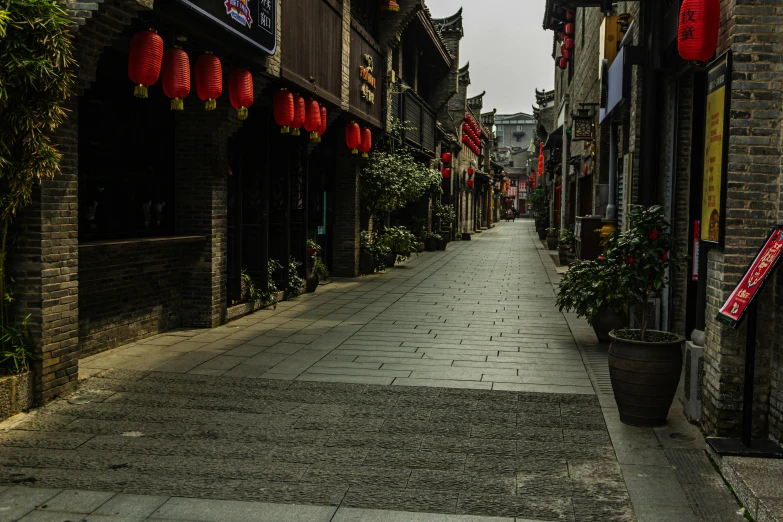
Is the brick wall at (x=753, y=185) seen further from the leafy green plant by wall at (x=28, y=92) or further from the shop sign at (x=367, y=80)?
the shop sign at (x=367, y=80)

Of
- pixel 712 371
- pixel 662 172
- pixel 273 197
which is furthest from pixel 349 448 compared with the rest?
pixel 273 197

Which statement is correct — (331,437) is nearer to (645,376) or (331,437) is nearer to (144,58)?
(645,376)

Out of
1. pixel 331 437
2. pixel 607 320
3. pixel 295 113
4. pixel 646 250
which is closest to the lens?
pixel 331 437

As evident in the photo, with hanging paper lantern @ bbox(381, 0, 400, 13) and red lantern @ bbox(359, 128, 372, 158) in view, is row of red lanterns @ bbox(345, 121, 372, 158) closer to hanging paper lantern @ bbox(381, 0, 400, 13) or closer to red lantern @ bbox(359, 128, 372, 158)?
red lantern @ bbox(359, 128, 372, 158)

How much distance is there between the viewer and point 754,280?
4711 millimetres

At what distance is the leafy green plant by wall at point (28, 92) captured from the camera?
17.2 feet

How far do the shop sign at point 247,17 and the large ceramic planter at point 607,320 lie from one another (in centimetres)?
534

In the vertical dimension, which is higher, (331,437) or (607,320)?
(607,320)

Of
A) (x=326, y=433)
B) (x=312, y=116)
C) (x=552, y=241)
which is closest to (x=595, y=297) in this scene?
(x=326, y=433)

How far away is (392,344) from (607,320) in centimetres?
269

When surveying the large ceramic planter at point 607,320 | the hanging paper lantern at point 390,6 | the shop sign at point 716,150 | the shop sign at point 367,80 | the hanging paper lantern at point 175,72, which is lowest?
the large ceramic planter at point 607,320

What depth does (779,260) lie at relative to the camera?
4.67 metres

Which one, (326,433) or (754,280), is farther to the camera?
(326,433)

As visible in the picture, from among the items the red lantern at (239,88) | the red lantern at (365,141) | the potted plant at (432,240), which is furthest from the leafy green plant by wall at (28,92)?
the potted plant at (432,240)
